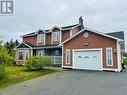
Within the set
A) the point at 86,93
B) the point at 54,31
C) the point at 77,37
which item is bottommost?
the point at 86,93

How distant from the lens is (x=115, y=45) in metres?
17.4

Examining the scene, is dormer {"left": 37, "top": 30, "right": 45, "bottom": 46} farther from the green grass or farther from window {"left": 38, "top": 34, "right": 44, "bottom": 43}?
the green grass

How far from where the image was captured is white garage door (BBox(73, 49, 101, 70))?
61.3 feet

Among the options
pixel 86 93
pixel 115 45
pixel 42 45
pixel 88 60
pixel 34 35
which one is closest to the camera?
pixel 86 93

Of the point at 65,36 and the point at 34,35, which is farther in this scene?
the point at 34,35

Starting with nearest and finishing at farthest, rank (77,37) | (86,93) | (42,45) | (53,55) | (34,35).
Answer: (86,93)
(77,37)
(53,55)
(42,45)
(34,35)

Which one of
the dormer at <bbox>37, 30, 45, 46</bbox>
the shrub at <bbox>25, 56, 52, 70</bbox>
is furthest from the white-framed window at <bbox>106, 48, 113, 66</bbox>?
the dormer at <bbox>37, 30, 45, 46</bbox>

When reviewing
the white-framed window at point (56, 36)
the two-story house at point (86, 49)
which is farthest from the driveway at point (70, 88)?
the white-framed window at point (56, 36)

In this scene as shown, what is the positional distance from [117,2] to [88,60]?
777 centimetres

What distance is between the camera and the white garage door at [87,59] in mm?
18680

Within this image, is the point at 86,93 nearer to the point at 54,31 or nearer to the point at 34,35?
the point at 54,31

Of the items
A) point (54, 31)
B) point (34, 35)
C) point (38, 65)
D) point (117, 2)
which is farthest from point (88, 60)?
point (34, 35)

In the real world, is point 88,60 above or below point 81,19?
below

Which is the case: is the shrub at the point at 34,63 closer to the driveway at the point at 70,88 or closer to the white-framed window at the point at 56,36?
the driveway at the point at 70,88
